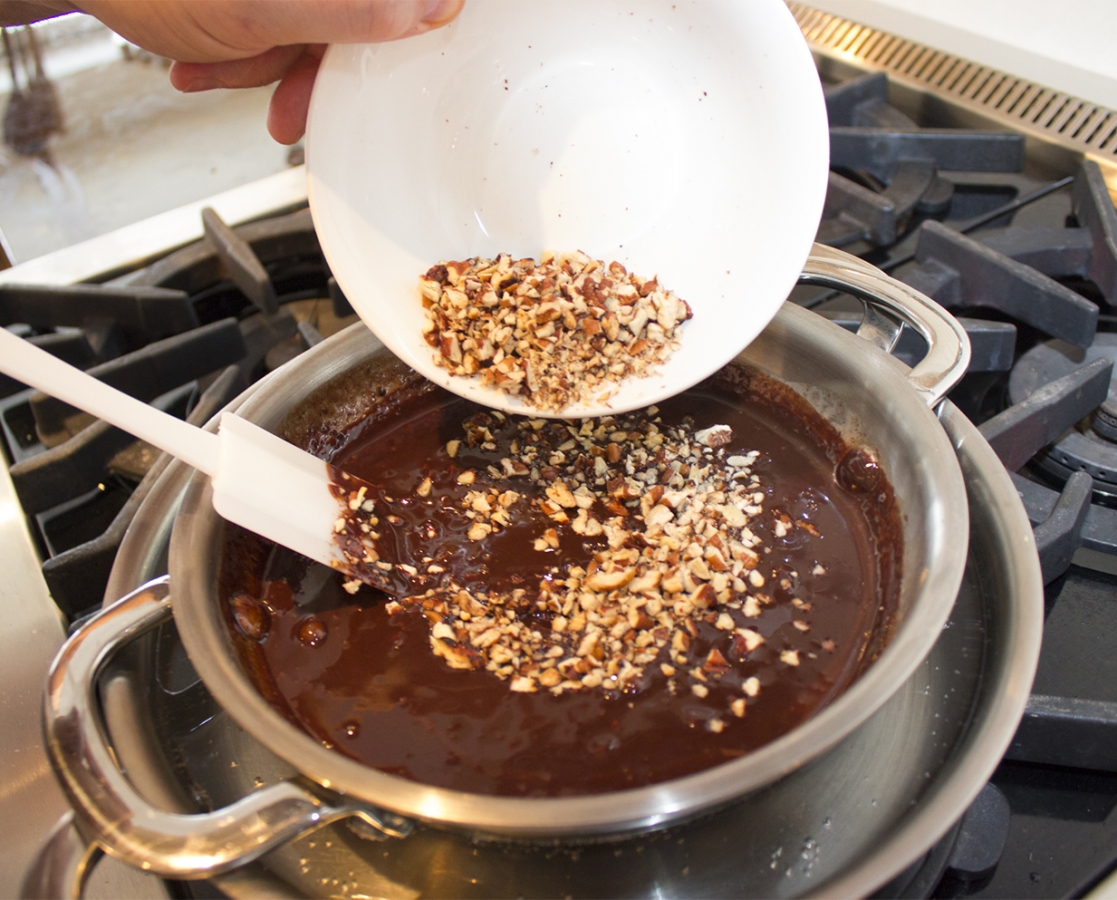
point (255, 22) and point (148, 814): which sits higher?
point (255, 22)

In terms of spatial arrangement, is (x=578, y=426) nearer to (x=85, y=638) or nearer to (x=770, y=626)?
(x=770, y=626)

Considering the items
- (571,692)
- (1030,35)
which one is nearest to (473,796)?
(571,692)

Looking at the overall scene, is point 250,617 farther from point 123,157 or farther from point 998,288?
point 123,157

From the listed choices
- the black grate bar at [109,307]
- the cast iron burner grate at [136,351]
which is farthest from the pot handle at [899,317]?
the black grate bar at [109,307]

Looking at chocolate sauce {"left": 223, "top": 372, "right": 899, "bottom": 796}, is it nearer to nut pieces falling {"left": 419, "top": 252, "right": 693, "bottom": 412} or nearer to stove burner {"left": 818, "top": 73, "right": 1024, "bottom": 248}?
nut pieces falling {"left": 419, "top": 252, "right": 693, "bottom": 412}

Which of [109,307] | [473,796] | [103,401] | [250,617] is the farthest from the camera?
[109,307]

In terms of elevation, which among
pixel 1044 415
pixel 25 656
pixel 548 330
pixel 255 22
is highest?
pixel 255 22

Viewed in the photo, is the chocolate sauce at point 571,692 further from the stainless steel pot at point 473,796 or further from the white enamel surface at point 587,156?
the white enamel surface at point 587,156
